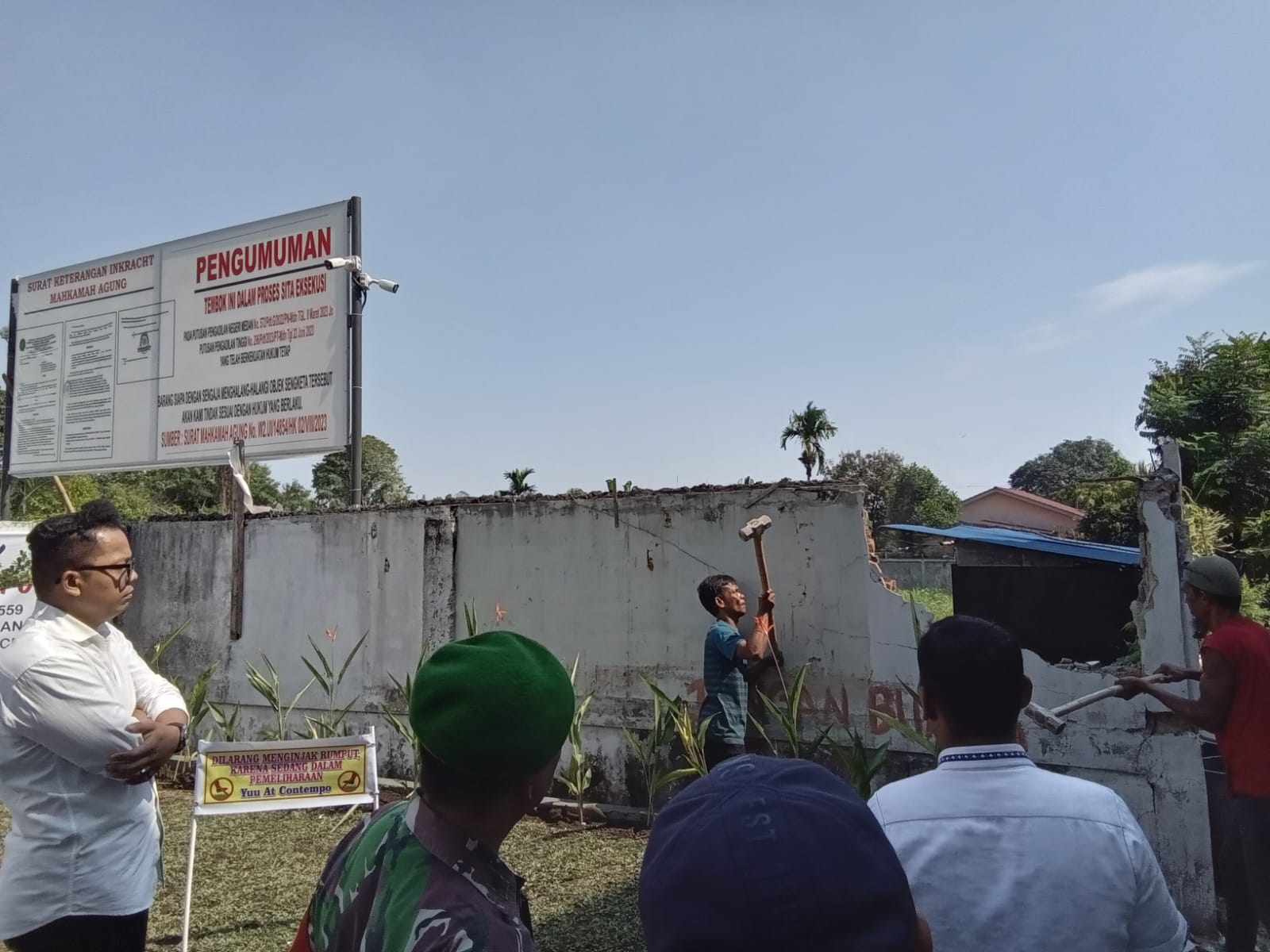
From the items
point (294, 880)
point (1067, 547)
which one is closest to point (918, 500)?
point (1067, 547)

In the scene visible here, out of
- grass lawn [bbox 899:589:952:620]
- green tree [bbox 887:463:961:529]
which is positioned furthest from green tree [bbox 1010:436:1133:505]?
grass lawn [bbox 899:589:952:620]

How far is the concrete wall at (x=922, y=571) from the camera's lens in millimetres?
16016

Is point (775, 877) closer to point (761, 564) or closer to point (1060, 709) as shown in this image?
point (1060, 709)

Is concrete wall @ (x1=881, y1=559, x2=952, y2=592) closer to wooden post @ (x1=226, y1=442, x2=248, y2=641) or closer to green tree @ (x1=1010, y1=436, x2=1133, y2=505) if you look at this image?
wooden post @ (x1=226, y1=442, x2=248, y2=641)

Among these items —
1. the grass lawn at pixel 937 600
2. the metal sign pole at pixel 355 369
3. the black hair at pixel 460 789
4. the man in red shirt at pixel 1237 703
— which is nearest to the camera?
the black hair at pixel 460 789

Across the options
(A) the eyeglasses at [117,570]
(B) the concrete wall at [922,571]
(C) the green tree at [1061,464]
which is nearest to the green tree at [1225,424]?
(B) the concrete wall at [922,571]

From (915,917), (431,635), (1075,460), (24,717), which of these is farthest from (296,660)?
(1075,460)

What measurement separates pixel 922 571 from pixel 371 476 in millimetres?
22866

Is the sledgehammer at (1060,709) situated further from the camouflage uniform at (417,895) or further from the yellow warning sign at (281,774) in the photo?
the yellow warning sign at (281,774)

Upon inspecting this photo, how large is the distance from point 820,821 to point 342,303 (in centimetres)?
869

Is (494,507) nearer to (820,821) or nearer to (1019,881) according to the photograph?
(1019,881)

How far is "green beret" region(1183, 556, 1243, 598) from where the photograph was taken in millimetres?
3664

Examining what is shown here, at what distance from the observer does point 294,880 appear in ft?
17.6

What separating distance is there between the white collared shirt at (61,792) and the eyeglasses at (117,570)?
6.5 inches
